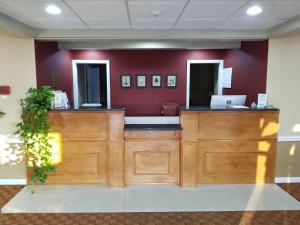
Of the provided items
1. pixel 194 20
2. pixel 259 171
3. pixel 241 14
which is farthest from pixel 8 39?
pixel 259 171

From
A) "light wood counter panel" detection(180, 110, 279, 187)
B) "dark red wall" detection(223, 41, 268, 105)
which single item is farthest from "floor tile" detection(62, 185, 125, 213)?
"dark red wall" detection(223, 41, 268, 105)

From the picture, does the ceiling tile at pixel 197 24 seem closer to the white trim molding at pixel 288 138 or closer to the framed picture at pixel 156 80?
the white trim molding at pixel 288 138

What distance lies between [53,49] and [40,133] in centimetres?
184

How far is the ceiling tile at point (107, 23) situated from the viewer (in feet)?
10.9

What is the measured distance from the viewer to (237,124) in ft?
12.6

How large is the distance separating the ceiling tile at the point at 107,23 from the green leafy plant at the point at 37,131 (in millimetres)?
1082

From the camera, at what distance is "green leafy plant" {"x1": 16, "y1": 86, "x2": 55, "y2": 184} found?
357cm

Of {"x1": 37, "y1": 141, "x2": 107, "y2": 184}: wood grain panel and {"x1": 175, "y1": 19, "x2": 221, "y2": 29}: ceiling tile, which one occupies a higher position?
{"x1": 175, "y1": 19, "x2": 221, "y2": 29}: ceiling tile

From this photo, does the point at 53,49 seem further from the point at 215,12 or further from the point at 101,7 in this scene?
the point at 215,12

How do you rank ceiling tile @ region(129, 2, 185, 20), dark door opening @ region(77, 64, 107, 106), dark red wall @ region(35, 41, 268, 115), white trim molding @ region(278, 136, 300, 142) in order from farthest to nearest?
dark door opening @ region(77, 64, 107, 106) → dark red wall @ region(35, 41, 268, 115) → white trim molding @ region(278, 136, 300, 142) → ceiling tile @ region(129, 2, 185, 20)

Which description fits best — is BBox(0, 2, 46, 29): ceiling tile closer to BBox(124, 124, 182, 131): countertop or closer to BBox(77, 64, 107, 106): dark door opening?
BBox(124, 124, 182, 131): countertop

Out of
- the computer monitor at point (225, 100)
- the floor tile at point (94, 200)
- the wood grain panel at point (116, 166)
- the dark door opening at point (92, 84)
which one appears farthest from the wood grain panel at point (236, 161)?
the dark door opening at point (92, 84)

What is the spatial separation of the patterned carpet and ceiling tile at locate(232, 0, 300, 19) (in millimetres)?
2343

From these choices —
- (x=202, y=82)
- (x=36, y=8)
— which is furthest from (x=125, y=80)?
(x=36, y=8)
